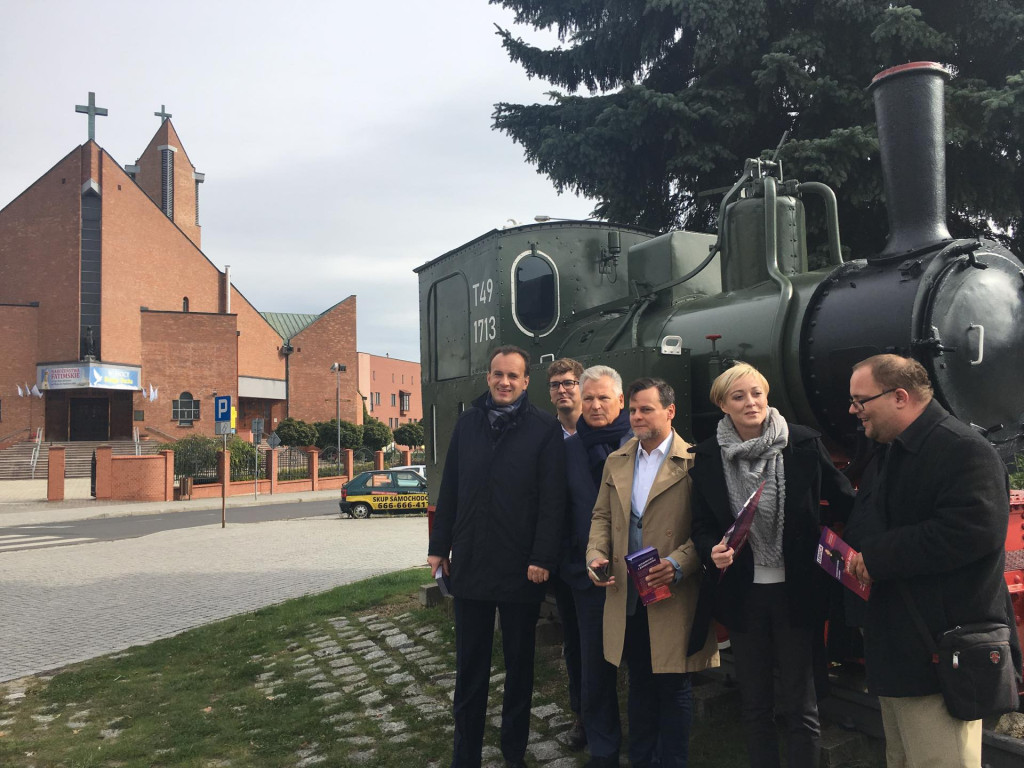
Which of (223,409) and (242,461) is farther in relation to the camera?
(242,461)

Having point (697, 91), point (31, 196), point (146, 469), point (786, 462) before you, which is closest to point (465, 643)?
point (786, 462)

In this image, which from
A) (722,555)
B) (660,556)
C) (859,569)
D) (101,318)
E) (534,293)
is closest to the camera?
(859,569)

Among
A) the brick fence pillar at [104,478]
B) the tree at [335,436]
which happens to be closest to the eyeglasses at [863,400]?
the brick fence pillar at [104,478]

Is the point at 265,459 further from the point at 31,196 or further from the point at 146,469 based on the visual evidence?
the point at 31,196

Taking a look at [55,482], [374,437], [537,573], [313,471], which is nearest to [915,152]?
[537,573]

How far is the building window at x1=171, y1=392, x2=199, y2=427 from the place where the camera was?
4434 cm

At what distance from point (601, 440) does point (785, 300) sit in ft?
4.76

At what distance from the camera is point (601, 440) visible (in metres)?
3.81

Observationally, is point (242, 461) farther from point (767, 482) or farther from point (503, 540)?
point (767, 482)

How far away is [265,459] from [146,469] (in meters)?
5.38

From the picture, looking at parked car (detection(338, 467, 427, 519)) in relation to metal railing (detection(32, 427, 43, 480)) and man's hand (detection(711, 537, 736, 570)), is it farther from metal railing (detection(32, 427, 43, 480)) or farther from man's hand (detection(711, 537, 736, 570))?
metal railing (detection(32, 427, 43, 480))

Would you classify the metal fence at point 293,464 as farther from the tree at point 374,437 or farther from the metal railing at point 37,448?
the tree at point 374,437

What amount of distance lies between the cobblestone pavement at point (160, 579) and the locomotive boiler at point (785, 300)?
3854mm

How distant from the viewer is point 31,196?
43.0 m
